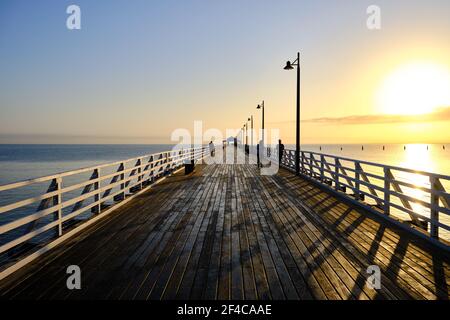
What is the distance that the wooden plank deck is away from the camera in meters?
3.54

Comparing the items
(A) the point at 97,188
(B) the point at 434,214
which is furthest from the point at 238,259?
(A) the point at 97,188

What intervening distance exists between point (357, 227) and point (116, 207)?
619 cm

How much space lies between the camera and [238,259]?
451cm

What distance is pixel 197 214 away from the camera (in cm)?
745

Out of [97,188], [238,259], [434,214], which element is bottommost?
[238,259]

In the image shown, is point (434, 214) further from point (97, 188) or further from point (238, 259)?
point (97, 188)

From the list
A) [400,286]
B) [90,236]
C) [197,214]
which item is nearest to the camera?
[400,286]

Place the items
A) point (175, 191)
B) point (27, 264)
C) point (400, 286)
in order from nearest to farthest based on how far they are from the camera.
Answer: point (400, 286)
point (27, 264)
point (175, 191)

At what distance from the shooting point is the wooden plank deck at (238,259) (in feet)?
11.6

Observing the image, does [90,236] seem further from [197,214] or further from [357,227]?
[357,227]
